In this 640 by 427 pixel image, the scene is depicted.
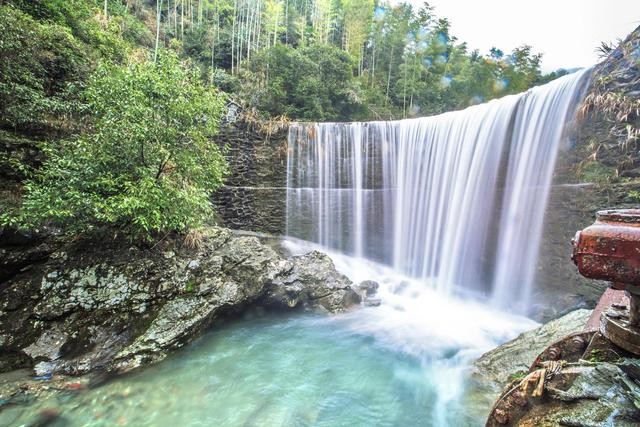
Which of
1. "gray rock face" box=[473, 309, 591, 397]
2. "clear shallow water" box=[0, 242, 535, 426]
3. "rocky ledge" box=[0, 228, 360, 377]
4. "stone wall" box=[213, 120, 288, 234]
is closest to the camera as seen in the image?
"clear shallow water" box=[0, 242, 535, 426]

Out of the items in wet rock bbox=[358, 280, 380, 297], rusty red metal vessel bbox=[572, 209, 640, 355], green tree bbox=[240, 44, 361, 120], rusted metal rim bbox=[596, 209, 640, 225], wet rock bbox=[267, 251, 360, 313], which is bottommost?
wet rock bbox=[358, 280, 380, 297]

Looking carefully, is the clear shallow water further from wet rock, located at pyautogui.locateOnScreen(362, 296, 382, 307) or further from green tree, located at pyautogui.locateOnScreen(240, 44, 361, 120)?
green tree, located at pyautogui.locateOnScreen(240, 44, 361, 120)

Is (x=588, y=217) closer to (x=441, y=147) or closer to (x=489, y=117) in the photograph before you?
(x=489, y=117)

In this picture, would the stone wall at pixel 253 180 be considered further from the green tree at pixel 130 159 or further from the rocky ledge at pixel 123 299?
the green tree at pixel 130 159

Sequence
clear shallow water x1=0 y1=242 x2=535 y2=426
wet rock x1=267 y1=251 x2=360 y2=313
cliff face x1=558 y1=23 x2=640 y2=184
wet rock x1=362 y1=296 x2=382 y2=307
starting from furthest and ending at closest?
A: wet rock x1=362 y1=296 x2=382 y2=307, wet rock x1=267 y1=251 x2=360 y2=313, cliff face x1=558 y1=23 x2=640 y2=184, clear shallow water x1=0 y1=242 x2=535 y2=426

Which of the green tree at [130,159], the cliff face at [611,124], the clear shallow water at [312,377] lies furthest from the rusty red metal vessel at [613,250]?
the cliff face at [611,124]

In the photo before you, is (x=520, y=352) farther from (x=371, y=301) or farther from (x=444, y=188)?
(x=444, y=188)

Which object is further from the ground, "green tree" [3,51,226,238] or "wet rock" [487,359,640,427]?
"green tree" [3,51,226,238]

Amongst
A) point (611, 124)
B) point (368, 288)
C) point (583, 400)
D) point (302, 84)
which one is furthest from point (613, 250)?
point (302, 84)

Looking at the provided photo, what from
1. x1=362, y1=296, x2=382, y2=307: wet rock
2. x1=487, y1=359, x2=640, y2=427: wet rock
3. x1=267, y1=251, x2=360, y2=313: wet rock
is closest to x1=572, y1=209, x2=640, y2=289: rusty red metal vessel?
x1=487, y1=359, x2=640, y2=427: wet rock

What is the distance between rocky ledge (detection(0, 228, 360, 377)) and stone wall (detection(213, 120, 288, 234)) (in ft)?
16.0

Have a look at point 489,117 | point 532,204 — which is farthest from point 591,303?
point 489,117

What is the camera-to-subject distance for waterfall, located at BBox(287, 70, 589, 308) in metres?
7.81

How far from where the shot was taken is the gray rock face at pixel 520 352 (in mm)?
4613
